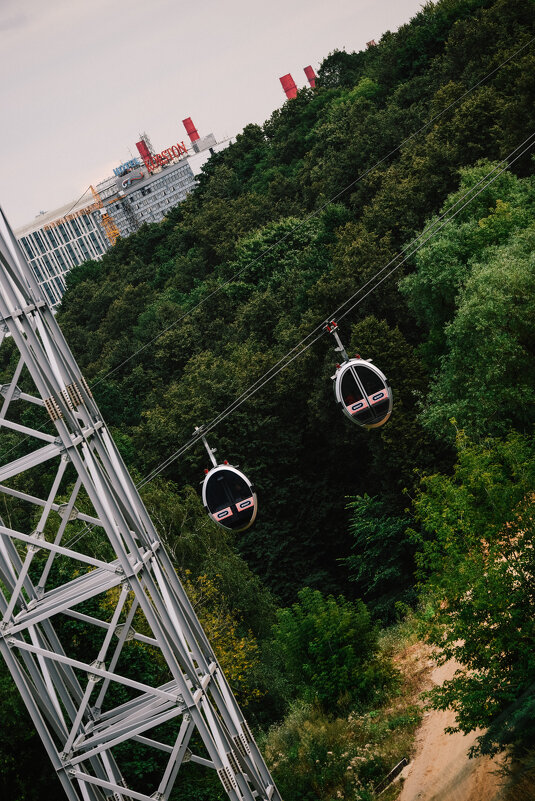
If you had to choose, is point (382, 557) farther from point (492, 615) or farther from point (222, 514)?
point (492, 615)

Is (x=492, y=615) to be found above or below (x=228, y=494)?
below

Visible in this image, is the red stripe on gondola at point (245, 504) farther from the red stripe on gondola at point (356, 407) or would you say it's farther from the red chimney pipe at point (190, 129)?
the red chimney pipe at point (190, 129)

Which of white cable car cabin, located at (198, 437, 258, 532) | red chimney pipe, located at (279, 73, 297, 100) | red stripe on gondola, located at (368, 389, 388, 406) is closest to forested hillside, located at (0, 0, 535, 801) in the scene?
red stripe on gondola, located at (368, 389, 388, 406)

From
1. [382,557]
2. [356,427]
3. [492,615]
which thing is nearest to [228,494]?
[382,557]

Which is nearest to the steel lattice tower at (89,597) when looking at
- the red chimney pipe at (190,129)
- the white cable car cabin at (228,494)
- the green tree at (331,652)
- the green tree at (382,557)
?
the green tree at (331,652)

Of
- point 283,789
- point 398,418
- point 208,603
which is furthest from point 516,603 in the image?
point 398,418

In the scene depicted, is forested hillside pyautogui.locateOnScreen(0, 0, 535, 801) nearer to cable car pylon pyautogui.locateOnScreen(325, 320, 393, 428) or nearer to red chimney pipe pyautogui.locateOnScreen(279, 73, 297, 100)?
cable car pylon pyautogui.locateOnScreen(325, 320, 393, 428)
